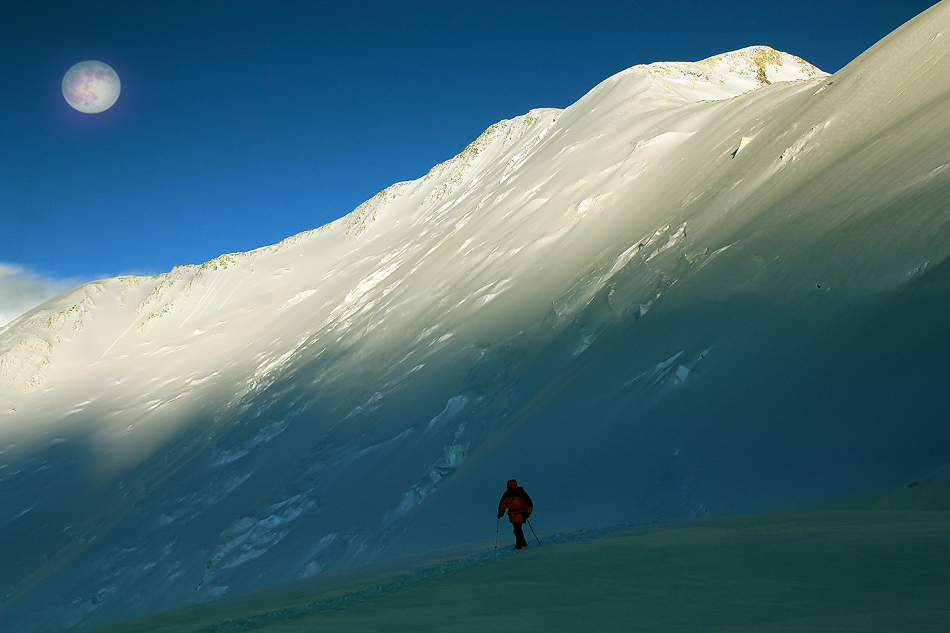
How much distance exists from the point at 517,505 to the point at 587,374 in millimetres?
5296

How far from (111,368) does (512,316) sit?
122 feet

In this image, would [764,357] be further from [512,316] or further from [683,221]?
[512,316]

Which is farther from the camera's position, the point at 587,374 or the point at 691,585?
the point at 587,374

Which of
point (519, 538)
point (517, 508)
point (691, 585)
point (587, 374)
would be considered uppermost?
point (587, 374)

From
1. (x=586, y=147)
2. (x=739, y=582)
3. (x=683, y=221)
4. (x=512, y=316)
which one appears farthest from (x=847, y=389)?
(x=586, y=147)

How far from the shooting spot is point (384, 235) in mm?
46125

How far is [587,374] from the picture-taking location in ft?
43.3

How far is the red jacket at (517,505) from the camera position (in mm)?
8219

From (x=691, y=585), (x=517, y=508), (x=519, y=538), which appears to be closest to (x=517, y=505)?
(x=517, y=508)

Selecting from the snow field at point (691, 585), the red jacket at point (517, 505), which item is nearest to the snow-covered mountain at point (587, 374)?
the red jacket at point (517, 505)

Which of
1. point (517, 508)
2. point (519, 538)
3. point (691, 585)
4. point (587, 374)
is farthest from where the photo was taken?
point (587, 374)

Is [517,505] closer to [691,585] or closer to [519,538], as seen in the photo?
[519,538]

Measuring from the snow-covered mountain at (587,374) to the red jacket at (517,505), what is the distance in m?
1.61

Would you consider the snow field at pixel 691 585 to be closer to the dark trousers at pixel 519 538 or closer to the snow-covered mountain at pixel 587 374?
the dark trousers at pixel 519 538
